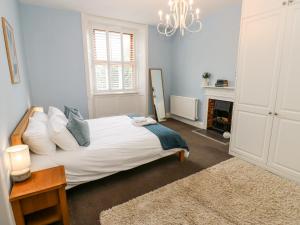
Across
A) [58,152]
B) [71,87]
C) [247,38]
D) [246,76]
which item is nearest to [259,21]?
[247,38]

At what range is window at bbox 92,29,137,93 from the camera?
4.15 metres

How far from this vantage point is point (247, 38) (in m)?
2.43

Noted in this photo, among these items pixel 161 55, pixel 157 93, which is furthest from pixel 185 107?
pixel 161 55

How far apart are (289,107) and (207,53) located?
7.69 ft

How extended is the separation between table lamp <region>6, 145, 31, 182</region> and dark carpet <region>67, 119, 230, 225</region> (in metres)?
0.65

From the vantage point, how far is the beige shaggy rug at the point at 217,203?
62.6 inches

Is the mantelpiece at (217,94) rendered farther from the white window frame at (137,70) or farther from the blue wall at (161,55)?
the white window frame at (137,70)

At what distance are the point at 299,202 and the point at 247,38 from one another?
2178 millimetres

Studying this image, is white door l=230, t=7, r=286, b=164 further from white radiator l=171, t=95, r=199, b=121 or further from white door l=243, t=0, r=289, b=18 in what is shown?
white radiator l=171, t=95, r=199, b=121

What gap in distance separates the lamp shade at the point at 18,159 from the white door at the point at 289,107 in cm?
290

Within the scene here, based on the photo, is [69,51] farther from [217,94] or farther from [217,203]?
[217,203]

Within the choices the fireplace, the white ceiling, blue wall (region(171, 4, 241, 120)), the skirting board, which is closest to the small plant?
blue wall (region(171, 4, 241, 120))

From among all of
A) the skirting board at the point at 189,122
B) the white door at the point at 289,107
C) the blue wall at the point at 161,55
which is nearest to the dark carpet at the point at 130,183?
the white door at the point at 289,107

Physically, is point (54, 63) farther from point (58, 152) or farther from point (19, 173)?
point (19, 173)
